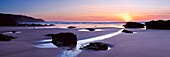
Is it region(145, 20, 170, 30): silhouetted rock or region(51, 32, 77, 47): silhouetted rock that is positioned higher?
region(51, 32, 77, 47): silhouetted rock

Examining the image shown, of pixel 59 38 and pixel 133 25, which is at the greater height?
pixel 59 38

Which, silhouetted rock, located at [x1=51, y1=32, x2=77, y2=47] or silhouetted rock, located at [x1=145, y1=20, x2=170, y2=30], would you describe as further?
silhouetted rock, located at [x1=145, y1=20, x2=170, y2=30]

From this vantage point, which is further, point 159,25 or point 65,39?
point 159,25

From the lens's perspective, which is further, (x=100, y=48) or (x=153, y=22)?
(x=153, y=22)

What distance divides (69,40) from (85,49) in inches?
168

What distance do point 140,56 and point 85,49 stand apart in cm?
453

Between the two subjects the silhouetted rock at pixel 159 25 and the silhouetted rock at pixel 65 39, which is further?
the silhouetted rock at pixel 159 25

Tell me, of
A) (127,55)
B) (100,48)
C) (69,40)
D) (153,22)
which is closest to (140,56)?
(127,55)

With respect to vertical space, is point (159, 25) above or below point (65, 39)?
below

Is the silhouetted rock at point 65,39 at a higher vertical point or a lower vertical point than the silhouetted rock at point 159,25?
higher

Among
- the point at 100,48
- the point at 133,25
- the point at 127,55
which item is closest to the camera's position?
the point at 127,55

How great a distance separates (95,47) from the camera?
18.6m

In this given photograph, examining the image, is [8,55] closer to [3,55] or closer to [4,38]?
[3,55]

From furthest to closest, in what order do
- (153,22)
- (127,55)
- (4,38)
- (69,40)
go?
1. (153,22)
2. (4,38)
3. (69,40)
4. (127,55)
